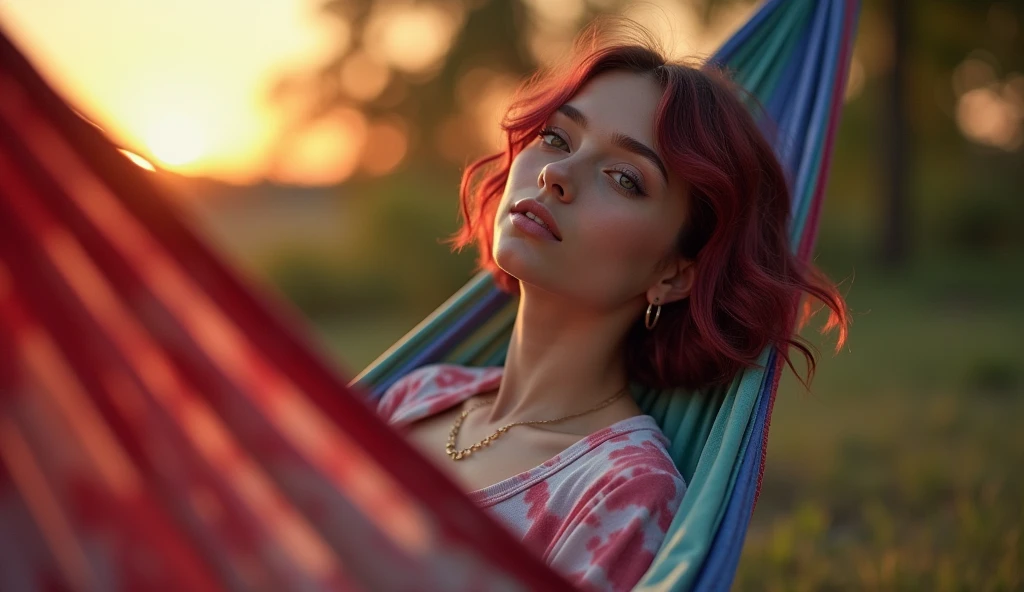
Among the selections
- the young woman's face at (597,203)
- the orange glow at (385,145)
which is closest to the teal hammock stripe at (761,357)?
the young woman's face at (597,203)

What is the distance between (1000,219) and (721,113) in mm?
12142

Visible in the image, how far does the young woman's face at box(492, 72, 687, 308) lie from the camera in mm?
1867

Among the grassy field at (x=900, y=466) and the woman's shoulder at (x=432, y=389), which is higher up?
the woman's shoulder at (x=432, y=389)

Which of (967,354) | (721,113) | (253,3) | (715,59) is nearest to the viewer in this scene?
(721,113)

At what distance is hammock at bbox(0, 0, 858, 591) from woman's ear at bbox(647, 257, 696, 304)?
3.31 ft

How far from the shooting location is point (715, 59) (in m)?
2.53

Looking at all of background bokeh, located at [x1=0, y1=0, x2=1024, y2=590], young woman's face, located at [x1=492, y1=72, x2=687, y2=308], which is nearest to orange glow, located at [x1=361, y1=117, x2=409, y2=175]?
background bokeh, located at [x1=0, y1=0, x2=1024, y2=590]

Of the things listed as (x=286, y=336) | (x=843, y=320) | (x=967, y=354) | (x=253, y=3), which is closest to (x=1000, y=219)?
(x=967, y=354)

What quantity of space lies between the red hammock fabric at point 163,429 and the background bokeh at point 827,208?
6.58 feet

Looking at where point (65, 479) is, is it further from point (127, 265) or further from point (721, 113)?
point (721, 113)

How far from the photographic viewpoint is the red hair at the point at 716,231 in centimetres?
191

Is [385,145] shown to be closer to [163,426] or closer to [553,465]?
[553,465]

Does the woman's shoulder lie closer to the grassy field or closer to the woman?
the woman

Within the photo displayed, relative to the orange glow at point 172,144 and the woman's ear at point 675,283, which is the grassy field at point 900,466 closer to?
the woman's ear at point 675,283
